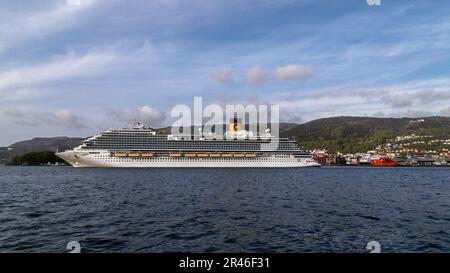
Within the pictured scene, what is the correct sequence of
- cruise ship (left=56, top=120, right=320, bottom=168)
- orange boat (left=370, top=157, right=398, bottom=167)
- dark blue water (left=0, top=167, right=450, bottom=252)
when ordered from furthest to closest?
orange boat (left=370, top=157, right=398, bottom=167) < cruise ship (left=56, top=120, right=320, bottom=168) < dark blue water (left=0, top=167, right=450, bottom=252)

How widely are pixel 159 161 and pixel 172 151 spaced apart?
4.44 meters

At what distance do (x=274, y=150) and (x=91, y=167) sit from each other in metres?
51.8

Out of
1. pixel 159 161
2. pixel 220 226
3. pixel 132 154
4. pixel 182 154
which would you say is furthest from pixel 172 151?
pixel 220 226

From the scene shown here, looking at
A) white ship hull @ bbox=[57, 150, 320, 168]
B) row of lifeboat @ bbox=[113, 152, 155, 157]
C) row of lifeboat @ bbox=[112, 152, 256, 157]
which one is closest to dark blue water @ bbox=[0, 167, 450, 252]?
white ship hull @ bbox=[57, 150, 320, 168]

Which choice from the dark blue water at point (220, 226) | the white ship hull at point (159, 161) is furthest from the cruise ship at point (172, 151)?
the dark blue water at point (220, 226)

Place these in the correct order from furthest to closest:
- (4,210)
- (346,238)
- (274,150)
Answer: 1. (274,150)
2. (4,210)
3. (346,238)

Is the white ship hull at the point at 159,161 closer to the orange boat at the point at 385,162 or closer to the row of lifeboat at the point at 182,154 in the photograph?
the row of lifeboat at the point at 182,154

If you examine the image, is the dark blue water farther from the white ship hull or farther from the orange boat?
the orange boat

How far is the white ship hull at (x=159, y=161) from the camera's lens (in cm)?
8956

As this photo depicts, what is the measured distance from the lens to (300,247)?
36.6 ft

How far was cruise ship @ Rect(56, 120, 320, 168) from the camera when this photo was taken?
90.3m
